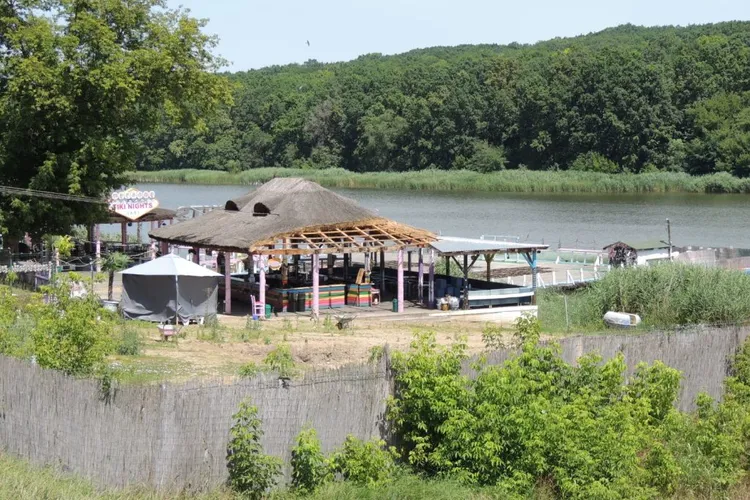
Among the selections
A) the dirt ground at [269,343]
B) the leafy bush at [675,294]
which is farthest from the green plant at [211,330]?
the leafy bush at [675,294]

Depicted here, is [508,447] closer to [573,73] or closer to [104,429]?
[104,429]

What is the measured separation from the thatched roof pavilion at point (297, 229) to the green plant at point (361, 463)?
1594cm

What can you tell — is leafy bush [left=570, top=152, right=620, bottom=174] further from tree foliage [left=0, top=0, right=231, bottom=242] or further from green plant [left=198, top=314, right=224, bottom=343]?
green plant [left=198, top=314, right=224, bottom=343]

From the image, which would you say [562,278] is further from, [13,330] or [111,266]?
[13,330]

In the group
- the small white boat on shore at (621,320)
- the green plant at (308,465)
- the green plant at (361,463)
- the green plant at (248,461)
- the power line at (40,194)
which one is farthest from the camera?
the power line at (40,194)

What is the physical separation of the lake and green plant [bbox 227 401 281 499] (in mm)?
44948

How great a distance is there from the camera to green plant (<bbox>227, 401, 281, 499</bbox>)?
42.7ft

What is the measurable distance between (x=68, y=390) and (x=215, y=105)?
952 inches

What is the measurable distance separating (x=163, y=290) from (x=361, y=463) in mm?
14320

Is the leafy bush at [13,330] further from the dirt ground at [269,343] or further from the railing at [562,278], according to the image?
the railing at [562,278]

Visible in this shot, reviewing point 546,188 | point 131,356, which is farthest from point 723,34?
point 131,356

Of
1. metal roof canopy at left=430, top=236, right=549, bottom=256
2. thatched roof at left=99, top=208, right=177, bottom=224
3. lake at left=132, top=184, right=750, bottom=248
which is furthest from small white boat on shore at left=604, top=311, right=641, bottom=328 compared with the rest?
lake at left=132, top=184, right=750, bottom=248

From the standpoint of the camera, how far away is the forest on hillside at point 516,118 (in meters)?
105

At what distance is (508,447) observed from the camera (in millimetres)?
14078
